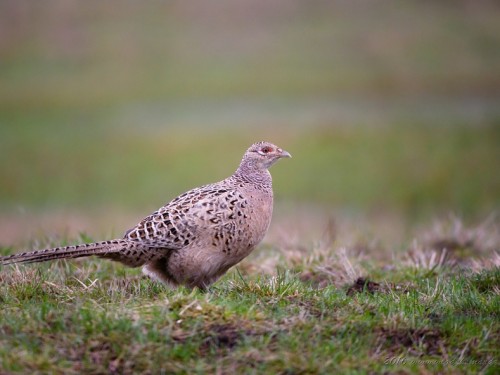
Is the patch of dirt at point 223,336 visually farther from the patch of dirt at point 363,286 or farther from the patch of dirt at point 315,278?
the patch of dirt at point 315,278

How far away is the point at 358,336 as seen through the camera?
5559 mm

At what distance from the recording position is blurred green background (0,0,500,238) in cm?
1791

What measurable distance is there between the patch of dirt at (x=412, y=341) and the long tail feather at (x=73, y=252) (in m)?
2.34

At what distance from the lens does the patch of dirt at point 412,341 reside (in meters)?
5.52

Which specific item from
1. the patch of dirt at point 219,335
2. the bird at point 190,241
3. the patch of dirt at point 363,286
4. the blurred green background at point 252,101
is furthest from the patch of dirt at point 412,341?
the blurred green background at point 252,101

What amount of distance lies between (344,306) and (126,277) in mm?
2149

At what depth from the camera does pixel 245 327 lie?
550 centimetres

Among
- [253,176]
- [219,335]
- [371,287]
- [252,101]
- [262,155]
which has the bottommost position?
[371,287]

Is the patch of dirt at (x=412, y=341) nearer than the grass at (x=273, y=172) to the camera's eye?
No

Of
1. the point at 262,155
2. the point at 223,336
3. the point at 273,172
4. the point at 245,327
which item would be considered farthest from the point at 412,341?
the point at 273,172

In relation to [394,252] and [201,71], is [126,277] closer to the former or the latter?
[394,252]

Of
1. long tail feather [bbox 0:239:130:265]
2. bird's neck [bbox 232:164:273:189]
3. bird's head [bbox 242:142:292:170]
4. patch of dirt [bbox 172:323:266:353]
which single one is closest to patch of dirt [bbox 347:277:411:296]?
bird's neck [bbox 232:164:273:189]

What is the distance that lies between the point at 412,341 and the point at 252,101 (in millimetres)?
22529

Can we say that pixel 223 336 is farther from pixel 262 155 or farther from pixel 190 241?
pixel 262 155
